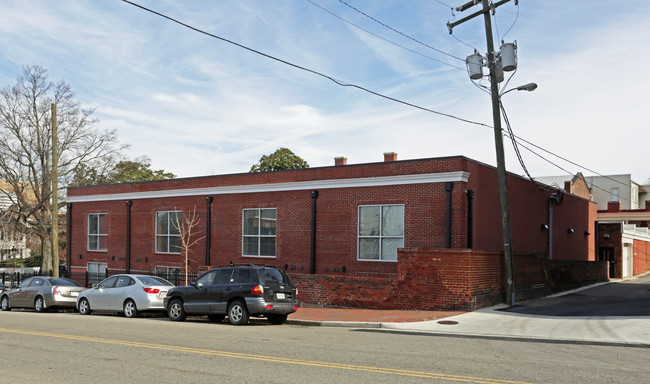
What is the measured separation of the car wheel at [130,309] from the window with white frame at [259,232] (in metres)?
7.76

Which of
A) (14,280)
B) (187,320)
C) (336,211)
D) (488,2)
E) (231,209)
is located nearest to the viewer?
(187,320)

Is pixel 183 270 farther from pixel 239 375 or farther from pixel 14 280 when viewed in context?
pixel 239 375

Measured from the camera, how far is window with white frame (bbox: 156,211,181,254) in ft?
93.1

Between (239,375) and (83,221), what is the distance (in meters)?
27.7

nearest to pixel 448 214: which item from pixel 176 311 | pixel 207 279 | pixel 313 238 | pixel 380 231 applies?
pixel 380 231

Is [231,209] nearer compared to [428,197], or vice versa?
[428,197]

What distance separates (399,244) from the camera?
21.5 meters

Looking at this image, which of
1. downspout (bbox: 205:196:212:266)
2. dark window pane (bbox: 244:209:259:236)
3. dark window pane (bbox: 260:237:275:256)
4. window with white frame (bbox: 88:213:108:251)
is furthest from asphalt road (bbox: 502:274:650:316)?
window with white frame (bbox: 88:213:108:251)

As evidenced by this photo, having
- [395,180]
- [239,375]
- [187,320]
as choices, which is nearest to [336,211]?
[395,180]

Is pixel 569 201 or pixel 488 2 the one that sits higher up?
pixel 488 2

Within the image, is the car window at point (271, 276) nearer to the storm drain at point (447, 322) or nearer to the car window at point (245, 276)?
the car window at point (245, 276)

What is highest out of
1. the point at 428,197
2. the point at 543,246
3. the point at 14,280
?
the point at 428,197

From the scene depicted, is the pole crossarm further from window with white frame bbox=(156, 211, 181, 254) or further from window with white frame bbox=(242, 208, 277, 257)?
window with white frame bbox=(156, 211, 181, 254)

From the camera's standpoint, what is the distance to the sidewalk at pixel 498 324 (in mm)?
12730
